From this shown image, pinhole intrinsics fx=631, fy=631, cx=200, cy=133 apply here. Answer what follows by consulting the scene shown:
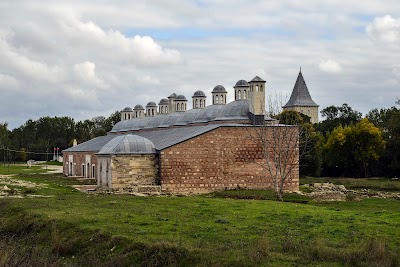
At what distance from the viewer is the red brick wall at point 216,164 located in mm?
34375

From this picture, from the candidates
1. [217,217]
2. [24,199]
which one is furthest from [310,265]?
[24,199]

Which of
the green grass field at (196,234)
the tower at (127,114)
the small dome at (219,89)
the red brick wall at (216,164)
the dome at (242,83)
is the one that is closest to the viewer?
the green grass field at (196,234)

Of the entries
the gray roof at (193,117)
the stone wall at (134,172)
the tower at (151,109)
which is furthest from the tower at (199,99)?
the stone wall at (134,172)

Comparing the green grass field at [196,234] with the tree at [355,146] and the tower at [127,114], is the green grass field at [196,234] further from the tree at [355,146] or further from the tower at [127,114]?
the tower at [127,114]

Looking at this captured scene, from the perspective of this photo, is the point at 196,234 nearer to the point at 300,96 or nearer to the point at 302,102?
the point at 302,102

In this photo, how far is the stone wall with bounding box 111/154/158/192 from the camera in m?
33.3

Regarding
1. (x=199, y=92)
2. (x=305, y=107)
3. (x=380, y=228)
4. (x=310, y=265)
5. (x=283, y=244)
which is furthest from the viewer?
(x=305, y=107)

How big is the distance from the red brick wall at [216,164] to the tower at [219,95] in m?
11.1

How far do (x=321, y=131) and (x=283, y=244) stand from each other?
5981cm

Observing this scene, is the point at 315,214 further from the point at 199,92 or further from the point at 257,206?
the point at 199,92

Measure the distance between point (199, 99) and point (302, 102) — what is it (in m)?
51.2

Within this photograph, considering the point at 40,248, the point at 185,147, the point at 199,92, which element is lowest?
the point at 40,248

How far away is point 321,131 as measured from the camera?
74.3 metres

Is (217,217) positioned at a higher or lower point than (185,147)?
lower
